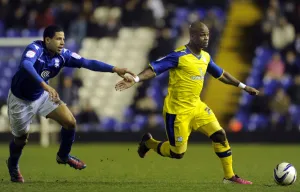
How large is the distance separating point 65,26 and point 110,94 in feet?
7.94

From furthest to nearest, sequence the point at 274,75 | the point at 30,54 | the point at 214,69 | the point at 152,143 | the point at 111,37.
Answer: the point at 111,37, the point at 274,75, the point at 152,143, the point at 214,69, the point at 30,54

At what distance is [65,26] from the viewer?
22.6 meters

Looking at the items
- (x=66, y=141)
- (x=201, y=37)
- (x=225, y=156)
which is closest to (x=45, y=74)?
(x=66, y=141)

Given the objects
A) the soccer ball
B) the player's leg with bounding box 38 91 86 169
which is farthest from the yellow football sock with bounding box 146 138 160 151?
the soccer ball

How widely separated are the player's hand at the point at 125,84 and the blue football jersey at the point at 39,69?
96 cm

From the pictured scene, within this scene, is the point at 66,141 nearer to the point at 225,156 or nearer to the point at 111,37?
the point at 225,156

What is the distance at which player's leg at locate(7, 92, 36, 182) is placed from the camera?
10422mm

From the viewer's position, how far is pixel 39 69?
10.2 metres

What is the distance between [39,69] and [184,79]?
191 centimetres

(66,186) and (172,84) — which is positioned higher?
(172,84)

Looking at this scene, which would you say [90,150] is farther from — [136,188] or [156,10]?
[136,188]

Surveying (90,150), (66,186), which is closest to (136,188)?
(66,186)

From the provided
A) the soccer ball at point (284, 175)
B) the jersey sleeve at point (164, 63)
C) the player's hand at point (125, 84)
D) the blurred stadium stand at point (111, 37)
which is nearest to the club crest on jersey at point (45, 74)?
the player's hand at point (125, 84)

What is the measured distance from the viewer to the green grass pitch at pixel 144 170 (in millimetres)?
9828
